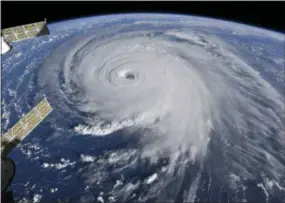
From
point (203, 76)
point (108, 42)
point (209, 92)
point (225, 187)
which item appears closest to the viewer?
point (225, 187)

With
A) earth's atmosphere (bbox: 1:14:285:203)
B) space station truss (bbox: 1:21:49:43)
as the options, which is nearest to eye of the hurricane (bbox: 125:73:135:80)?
earth's atmosphere (bbox: 1:14:285:203)

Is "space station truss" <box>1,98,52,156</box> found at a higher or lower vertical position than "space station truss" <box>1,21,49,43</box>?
lower

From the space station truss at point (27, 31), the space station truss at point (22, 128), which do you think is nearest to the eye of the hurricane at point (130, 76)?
the space station truss at point (27, 31)

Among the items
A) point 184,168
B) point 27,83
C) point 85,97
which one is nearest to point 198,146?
point 184,168

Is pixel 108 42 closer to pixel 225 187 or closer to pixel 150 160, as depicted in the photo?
pixel 150 160

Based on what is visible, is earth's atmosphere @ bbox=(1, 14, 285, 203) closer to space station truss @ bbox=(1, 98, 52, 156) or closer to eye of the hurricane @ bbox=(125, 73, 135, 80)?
eye of the hurricane @ bbox=(125, 73, 135, 80)

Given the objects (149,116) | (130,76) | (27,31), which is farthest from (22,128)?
(130,76)
